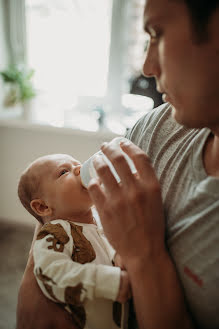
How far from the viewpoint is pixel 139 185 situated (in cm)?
66

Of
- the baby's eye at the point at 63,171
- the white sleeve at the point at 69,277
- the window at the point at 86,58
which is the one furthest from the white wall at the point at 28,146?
the white sleeve at the point at 69,277

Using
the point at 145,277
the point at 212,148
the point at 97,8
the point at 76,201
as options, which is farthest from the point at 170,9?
the point at 97,8

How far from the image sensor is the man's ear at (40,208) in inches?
43.0

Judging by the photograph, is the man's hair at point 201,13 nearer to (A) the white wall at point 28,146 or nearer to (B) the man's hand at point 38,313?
(B) the man's hand at point 38,313

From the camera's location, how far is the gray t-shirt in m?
0.59

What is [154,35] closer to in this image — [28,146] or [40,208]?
[40,208]

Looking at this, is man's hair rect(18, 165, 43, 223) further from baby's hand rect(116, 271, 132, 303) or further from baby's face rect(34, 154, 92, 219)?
baby's hand rect(116, 271, 132, 303)

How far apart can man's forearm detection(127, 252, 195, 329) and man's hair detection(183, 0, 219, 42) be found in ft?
1.55

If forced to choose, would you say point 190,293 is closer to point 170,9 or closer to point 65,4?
point 170,9

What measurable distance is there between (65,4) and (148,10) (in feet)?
6.33

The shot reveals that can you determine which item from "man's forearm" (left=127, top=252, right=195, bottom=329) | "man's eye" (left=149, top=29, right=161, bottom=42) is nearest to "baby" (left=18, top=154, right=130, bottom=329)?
"man's forearm" (left=127, top=252, right=195, bottom=329)

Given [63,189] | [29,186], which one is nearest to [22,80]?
[29,186]

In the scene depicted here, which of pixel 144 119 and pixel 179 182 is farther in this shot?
pixel 144 119

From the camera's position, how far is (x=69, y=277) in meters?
0.78
